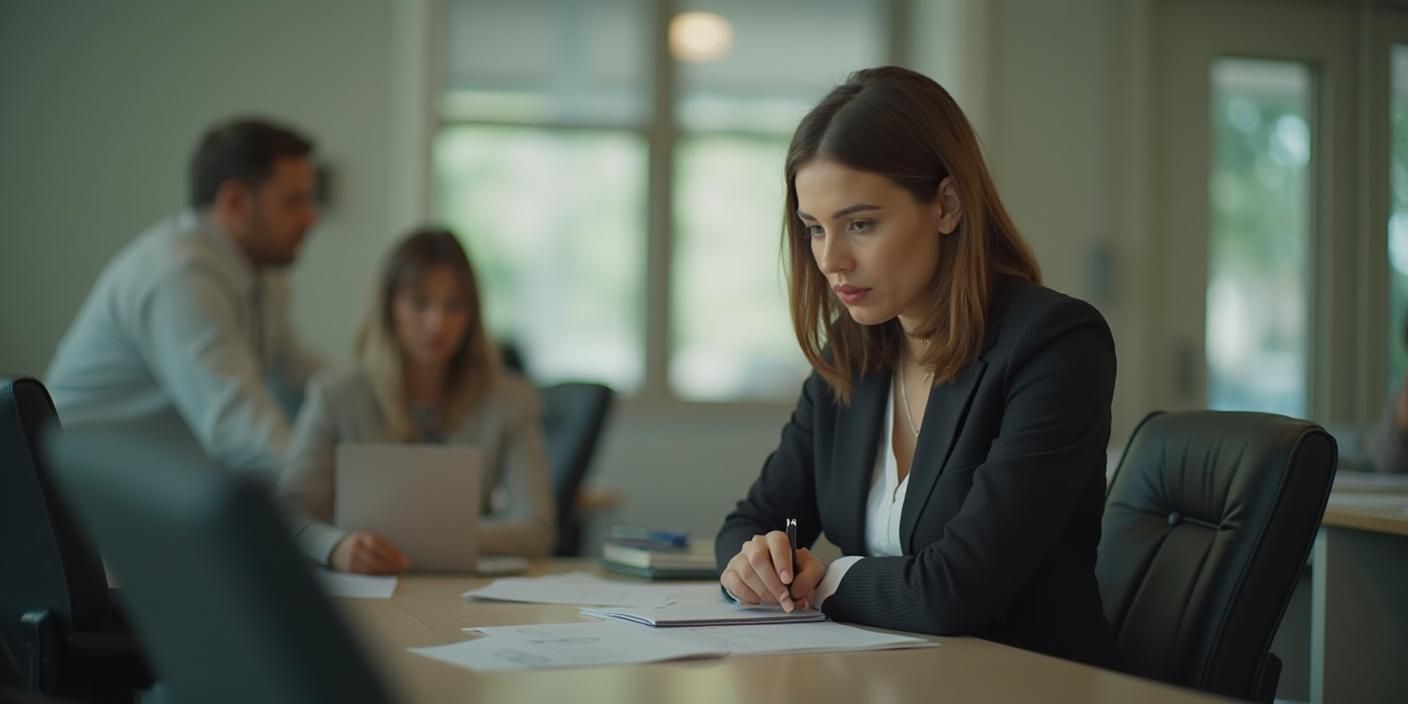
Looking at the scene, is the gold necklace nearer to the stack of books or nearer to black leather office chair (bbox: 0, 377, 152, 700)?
the stack of books

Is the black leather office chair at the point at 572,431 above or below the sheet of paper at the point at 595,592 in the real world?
above

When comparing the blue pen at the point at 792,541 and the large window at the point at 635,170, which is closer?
the blue pen at the point at 792,541

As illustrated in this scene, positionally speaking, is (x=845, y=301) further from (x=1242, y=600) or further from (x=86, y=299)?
(x=86, y=299)

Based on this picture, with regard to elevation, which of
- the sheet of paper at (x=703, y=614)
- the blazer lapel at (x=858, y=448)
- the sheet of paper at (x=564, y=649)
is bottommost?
the sheet of paper at (x=703, y=614)

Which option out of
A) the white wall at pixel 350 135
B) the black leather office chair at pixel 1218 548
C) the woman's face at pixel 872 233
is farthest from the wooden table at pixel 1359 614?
the white wall at pixel 350 135

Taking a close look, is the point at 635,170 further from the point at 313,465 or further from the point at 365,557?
the point at 365,557

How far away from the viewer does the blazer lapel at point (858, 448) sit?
1.79 metres

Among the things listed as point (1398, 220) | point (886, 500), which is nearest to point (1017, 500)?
point (886, 500)

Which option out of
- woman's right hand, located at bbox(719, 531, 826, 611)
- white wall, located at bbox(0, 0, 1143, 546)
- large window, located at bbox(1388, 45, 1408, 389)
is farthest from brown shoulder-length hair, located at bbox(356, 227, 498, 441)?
large window, located at bbox(1388, 45, 1408, 389)

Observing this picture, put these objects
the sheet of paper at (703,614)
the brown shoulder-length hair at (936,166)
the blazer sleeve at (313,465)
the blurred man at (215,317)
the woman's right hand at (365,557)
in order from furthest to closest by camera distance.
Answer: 1. the blurred man at (215,317)
2. the blazer sleeve at (313,465)
3. the woman's right hand at (365,557)
4. the brown shoulder-length hair at (936,166)
5. the sheet of paper at (703,614)

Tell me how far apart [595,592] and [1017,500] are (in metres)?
0.62

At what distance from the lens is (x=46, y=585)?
67.2 inches

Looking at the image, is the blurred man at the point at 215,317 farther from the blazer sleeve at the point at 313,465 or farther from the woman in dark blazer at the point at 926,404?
the woman in dark blazer at the point at 926,404

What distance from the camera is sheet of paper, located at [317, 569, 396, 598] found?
1.86 m
